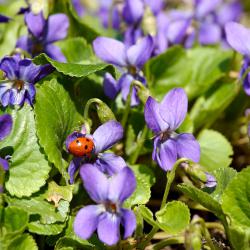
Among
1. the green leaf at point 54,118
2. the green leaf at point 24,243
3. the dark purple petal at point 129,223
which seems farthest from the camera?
the green leaf at point 54,118

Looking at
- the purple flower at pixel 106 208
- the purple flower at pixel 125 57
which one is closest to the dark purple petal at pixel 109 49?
the purple flower at pixel 125 57

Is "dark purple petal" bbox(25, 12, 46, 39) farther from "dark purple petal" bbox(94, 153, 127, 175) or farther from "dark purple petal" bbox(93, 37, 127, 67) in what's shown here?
"dark purple petal" bbox(94, 153, 127, 175)

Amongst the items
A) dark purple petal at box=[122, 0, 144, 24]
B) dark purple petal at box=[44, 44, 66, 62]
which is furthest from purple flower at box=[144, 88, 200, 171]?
dark purple petal at box=[122, 0, 144, 24]

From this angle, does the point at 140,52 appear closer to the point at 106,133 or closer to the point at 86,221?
the point at 106,133

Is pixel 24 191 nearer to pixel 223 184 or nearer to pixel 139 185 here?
pixel 139 185


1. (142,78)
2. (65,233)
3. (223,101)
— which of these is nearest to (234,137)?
(223,101)

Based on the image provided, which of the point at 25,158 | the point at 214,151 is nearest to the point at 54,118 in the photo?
the point at 25,158

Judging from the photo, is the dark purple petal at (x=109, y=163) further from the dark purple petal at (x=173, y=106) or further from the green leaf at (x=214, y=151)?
the green leaf at (x=214, y=151)
